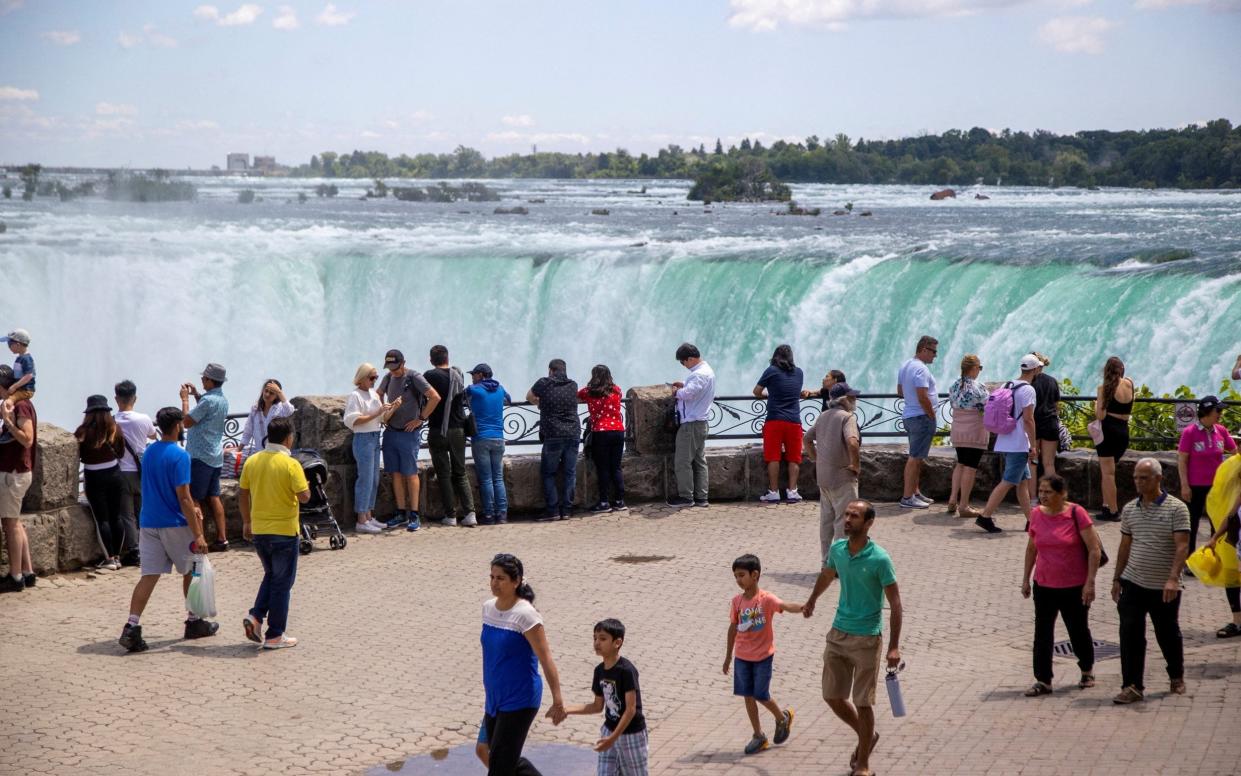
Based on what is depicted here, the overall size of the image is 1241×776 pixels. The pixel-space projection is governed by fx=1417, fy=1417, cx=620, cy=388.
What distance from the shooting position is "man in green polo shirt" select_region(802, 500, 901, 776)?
713 cm

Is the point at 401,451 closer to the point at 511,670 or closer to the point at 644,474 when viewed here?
the point at 644,474

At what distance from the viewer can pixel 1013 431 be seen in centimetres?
1232

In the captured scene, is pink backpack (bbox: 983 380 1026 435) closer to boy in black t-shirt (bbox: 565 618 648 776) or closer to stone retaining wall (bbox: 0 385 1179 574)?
stone retaining wall (bbox: 0 385 1179 574)

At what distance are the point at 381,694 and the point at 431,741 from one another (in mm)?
846

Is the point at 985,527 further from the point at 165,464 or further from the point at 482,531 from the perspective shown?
the point at 165,464

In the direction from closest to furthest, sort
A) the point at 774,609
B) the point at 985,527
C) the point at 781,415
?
1. the point at 774,609
2. the point at 985,527
3. the point at 781,415

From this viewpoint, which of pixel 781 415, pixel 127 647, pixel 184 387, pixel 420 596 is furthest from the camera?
pixel 781 415

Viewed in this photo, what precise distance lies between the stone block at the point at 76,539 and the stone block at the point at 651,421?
509 cm

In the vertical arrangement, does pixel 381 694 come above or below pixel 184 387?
below

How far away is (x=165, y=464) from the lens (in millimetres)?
9375

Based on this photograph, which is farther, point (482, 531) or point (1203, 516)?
point (482, 531)

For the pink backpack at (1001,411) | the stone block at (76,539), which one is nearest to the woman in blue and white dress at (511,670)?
the stone block at (76,539)

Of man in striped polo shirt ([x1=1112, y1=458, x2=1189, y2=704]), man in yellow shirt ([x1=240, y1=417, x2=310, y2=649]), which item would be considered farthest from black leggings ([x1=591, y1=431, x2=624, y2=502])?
man in striped polo shirt ([x1=1112, y1=458, x2=1189, y2=704])

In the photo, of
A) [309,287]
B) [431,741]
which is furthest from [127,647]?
[309,287]
